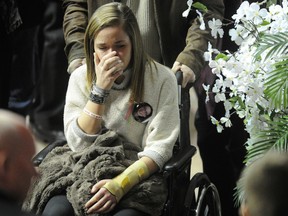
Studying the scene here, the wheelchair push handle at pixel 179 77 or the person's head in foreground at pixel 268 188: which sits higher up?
the person's head in foreground at pixel 268 188

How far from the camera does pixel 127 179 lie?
2.96m

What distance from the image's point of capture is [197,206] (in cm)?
319

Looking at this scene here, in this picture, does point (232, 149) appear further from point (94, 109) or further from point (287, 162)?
point (287, 162)

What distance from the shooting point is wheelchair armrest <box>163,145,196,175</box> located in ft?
9.92

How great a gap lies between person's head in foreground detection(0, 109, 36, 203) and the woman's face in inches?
40.2

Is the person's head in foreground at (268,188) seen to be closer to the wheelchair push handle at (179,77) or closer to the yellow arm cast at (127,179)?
the yellow arm cast at (127,179)

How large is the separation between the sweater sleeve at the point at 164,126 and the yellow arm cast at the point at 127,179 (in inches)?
2.9

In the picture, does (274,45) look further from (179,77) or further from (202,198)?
(202,198)

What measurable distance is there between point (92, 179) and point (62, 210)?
158 millimetres

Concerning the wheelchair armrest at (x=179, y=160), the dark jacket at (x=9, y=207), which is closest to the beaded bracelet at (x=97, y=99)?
the wheelchair armrest at (x=179, y=160)

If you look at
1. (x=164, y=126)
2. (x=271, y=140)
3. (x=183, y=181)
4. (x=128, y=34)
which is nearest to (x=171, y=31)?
(x=128, y=34)

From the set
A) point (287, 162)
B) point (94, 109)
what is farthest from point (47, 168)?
point (287, 162)

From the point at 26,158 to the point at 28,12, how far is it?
3.24m

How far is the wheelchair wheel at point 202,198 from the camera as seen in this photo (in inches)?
123
